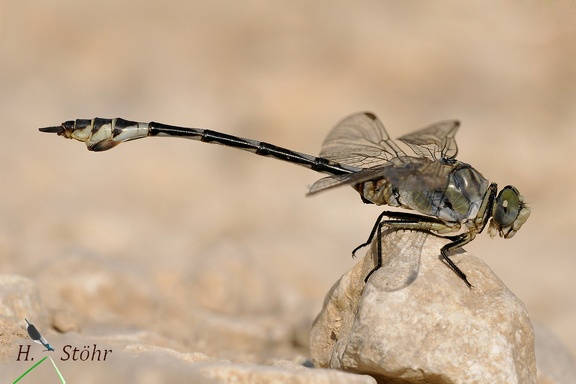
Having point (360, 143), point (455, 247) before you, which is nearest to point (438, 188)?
point (455, 247)

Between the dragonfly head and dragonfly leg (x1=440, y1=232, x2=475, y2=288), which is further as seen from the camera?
the dragonfly head

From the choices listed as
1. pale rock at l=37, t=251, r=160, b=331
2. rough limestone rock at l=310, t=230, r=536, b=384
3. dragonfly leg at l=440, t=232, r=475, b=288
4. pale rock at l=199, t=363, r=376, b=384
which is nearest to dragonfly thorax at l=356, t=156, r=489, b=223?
dragonfly leg at l=440, t=232, r=475, b=288

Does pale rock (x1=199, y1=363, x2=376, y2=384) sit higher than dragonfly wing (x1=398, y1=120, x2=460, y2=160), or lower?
lower

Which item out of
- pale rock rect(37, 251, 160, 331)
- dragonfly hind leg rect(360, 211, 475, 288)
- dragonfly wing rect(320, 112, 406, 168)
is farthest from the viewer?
pale rock rect(37, 251, 160, 331)

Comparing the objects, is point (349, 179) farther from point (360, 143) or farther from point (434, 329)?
point (434, 329)

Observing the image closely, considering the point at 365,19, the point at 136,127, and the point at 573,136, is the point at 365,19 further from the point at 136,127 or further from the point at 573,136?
the point at 136,127

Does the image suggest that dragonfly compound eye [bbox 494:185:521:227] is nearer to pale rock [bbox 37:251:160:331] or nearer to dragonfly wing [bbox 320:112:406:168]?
dragonfly wing [bbox 320:112:406:168]
